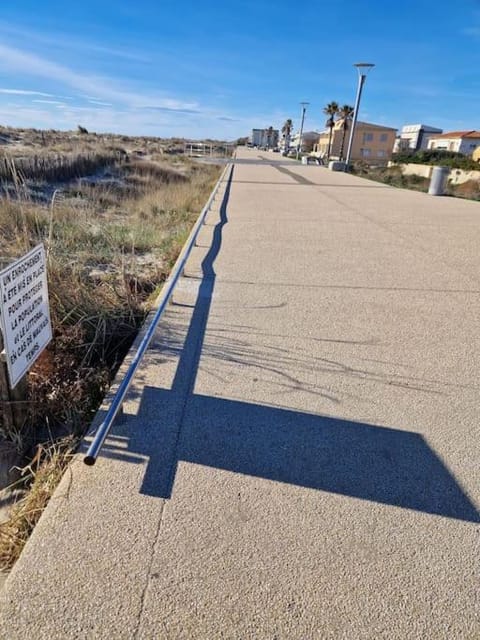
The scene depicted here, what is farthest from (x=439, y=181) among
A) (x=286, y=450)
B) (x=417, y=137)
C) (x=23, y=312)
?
(x=417, y=137)


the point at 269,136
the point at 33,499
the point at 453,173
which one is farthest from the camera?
the point at 269,136

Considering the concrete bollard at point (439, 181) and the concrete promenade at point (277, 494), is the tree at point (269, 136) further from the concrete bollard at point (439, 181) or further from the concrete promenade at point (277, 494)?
the concrete promenade at point (277, 494)

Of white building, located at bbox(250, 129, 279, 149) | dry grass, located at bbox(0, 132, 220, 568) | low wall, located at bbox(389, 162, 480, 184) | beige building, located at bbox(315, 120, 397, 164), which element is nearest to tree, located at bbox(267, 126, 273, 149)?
white building, located at bbox(250, 129, 279, 149)

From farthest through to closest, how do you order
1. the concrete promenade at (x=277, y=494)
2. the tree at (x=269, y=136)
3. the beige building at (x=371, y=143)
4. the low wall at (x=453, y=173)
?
the tree at (x=269, y=136)
the beige building at (x=371, y=143)
the low wall at (x=453, y=173)
the concrete promenade at (x=277, y=494)

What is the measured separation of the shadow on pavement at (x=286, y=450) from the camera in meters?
2.49

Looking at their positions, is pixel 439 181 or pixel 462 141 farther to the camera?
pixel 462 141

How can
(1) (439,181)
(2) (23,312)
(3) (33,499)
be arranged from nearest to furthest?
(3) (33,499), (2) (23,312), (1) (439,181)

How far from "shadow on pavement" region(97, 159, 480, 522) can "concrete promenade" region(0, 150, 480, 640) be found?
0.01 metres

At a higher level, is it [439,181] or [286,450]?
[439,181]

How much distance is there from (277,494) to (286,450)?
1.24ft

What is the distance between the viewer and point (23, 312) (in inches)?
108

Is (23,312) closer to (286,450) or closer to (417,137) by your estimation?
(286,450)

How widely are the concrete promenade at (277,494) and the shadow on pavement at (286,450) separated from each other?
1 centimetres

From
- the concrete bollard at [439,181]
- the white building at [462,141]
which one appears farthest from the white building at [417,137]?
the concrete bollard at [439,181]
